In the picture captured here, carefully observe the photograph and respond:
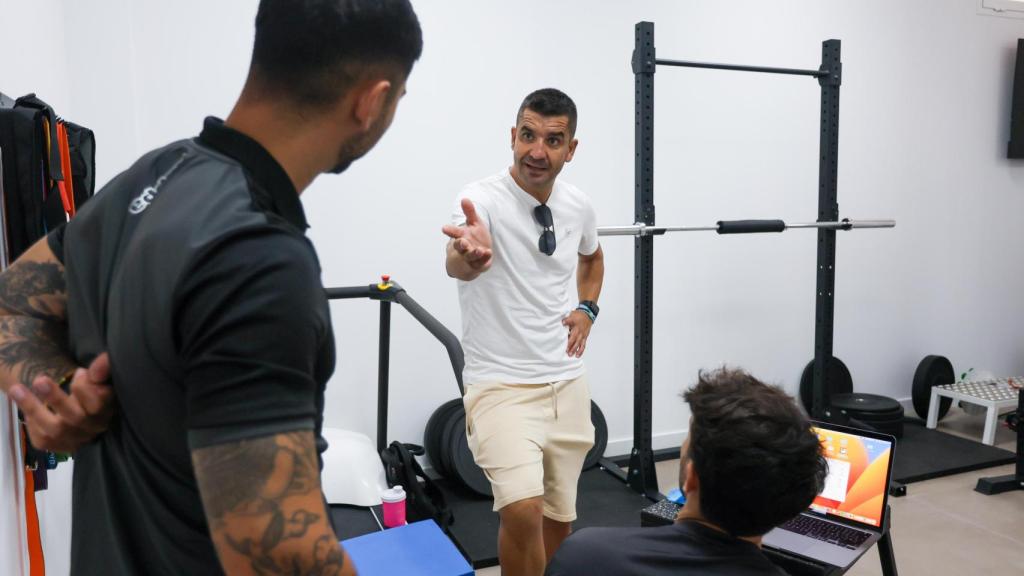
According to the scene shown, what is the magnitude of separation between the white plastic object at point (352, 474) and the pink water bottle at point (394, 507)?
173mm

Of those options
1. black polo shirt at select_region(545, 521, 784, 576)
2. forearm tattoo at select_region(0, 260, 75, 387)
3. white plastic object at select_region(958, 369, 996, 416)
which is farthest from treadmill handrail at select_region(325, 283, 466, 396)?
white plastic object at select_region(958, 369, 996, 416)

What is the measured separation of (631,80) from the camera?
375 centimetres

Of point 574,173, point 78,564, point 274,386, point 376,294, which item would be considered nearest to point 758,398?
point 274,386

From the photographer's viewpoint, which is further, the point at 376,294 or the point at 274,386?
the point at 376,294

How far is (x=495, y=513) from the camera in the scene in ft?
10.3

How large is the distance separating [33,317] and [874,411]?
13.2 ft

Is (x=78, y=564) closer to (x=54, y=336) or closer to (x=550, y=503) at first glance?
(x=54, y=336)

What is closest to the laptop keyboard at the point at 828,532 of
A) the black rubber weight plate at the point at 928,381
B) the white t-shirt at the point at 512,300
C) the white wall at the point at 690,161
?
the white t-shirt at the point at 512,300

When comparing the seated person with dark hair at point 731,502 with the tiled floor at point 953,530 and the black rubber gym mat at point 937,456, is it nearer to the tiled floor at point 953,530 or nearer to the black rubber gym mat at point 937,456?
the tiled floor at point 953,530

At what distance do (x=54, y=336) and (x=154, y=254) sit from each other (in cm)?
32

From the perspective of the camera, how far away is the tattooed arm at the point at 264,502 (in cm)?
63

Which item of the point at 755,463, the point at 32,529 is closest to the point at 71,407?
the point at 755,463

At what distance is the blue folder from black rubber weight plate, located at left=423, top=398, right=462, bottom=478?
100 centimetres

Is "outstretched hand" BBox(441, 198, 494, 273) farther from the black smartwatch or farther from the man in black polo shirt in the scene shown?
the black smartwatch
